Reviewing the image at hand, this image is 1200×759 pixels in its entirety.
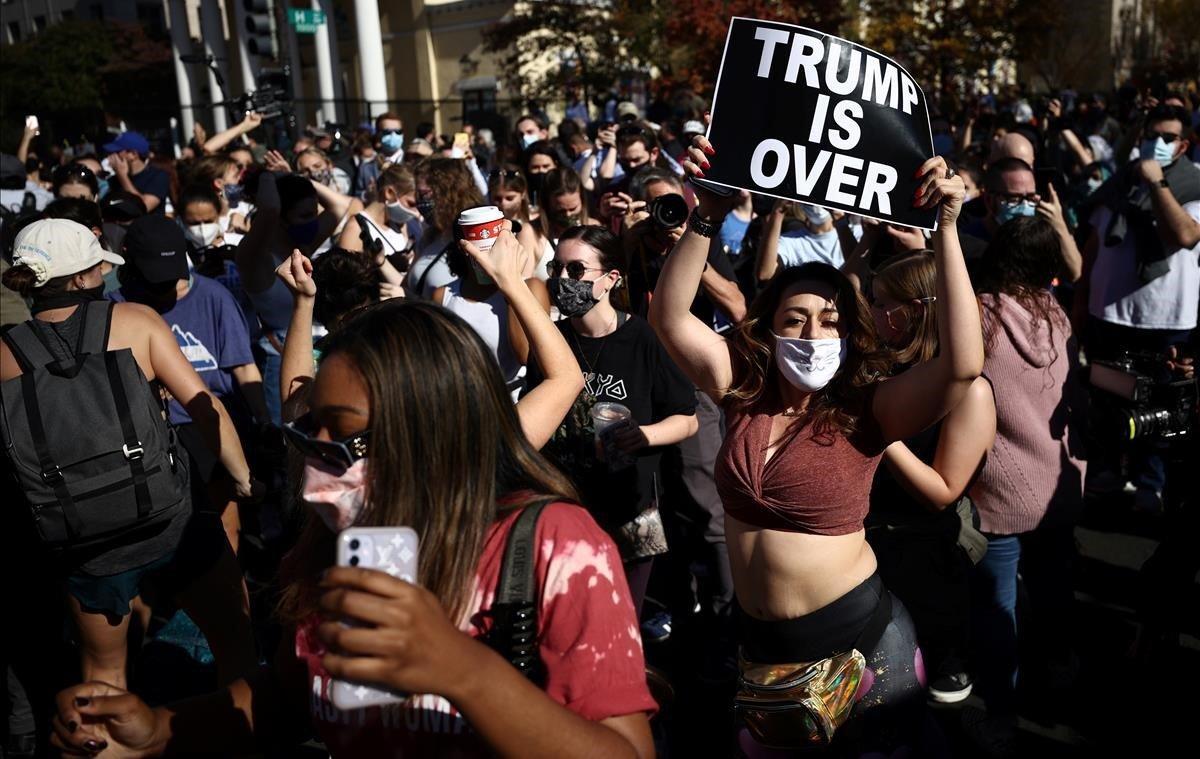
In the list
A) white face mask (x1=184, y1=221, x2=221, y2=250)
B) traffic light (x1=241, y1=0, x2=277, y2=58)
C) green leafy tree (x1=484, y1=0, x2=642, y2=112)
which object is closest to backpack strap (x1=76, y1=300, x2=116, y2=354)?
white face mask (x1=184, y1=221, x2=221, y2=250)

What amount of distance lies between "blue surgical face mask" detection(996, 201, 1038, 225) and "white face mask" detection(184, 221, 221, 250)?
517 cm

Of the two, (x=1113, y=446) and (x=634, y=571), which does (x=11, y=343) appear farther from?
(x=1113, y=446)

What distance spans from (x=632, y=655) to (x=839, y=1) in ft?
81.1

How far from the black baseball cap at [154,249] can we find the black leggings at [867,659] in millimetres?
3205

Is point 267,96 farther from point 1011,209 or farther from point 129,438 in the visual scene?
point 129,438

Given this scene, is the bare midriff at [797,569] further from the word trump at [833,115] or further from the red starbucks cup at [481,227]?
the red starbucks cup at [481,227]

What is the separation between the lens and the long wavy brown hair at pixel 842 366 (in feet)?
9.87

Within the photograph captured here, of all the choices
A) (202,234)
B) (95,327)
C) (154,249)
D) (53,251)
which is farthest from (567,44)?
(95,327)

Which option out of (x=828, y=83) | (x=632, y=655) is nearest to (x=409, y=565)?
(x=632, y=655)

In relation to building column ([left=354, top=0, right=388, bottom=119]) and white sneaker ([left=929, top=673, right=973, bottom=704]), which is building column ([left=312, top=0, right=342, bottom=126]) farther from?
white sneaker ([left=929, top=673, right=973, bottom=704])

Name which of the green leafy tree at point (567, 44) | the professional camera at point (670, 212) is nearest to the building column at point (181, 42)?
the green leafy tree at point (567, 44)

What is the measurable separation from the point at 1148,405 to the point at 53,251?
3.81 m

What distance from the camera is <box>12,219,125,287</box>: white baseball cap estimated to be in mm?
3541

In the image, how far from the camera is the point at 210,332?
5.09 metres
